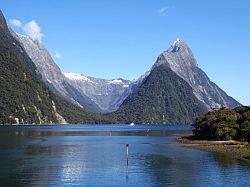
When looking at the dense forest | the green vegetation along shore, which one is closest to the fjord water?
the green vegetation along shore

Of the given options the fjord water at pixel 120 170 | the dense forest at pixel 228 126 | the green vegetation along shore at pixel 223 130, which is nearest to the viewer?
the fjord water at pixel 120 170

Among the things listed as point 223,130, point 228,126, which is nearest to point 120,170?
point 223,130

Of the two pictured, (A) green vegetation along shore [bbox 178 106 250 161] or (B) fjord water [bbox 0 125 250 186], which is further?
(A) green vegetation along shore [bbox 178 106 250 161]

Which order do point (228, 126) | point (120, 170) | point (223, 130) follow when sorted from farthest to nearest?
1. point (228, 126)
2. point (223, 130)
3. point (120, 170)

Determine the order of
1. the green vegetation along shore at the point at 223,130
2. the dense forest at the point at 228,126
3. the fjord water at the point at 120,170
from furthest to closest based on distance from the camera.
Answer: the dense forest at the point at 228,126 → the green vegetation along shore at the point at 223,130 → the fjord water at the point at 120,170

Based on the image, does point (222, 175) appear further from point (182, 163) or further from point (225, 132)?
point (225, 132)

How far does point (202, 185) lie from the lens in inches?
2323

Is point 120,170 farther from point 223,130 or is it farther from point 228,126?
point 228,126

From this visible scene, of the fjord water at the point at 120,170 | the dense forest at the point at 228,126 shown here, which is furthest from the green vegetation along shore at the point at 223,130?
the fjord water at the point at 120,170

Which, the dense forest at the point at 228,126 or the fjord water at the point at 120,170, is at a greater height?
the dense forest at the point at 228,126

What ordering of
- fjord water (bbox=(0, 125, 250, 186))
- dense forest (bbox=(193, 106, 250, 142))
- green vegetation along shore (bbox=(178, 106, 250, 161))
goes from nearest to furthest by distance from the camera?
fjord water (bbox=(0, 125, 250, 186)) → green vegetation along shore (bbox=(178, 106, 250, 161)) → dense forest (bbox=(193, 106, 250, 142))

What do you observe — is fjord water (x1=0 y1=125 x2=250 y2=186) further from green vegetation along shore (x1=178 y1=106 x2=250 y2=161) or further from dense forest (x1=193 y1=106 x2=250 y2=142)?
dense forest (x1=193 y1=106 x2=250 y2=142)

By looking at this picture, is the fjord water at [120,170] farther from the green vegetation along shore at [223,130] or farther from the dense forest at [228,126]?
the dense forest at [228,126]

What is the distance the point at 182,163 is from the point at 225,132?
6496 centimetres
